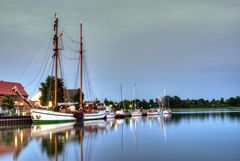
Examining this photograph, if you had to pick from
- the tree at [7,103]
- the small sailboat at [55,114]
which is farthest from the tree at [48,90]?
the small sailboat at [55,114]

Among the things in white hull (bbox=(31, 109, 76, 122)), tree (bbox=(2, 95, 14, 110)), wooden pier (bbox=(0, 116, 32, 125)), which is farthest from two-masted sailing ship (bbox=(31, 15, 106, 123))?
tree (bbox=(2, 95, 14, 110))

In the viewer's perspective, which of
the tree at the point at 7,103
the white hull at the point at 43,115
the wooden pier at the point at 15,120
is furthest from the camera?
the tree at the point at 7,103

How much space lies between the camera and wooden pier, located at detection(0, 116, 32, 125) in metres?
76.6

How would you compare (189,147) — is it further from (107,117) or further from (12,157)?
(107,117)

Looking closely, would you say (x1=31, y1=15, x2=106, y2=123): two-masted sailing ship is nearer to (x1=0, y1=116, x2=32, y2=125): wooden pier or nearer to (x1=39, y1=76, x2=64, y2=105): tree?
→ (x1=0, y1=116, x2=32, y2=125): wooden pier

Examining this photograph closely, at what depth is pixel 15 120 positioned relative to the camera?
260ft

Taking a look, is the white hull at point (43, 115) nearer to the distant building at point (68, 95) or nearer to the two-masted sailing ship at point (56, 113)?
the two-masted sailing ship at point (56, 113)

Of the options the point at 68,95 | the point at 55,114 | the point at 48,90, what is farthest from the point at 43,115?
the point at 68,95

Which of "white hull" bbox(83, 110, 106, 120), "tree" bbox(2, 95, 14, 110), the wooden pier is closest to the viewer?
the wooden pier

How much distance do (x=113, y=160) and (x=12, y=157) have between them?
7.88 m

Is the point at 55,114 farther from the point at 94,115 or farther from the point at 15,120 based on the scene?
the point at 94,115

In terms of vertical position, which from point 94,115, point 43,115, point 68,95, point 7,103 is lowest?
point 94,115

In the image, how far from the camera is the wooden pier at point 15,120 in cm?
7658

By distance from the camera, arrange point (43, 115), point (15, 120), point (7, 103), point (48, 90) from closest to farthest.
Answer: point (43, 115) → point (15, 120) → point (7, 103) → point (48, 90)
